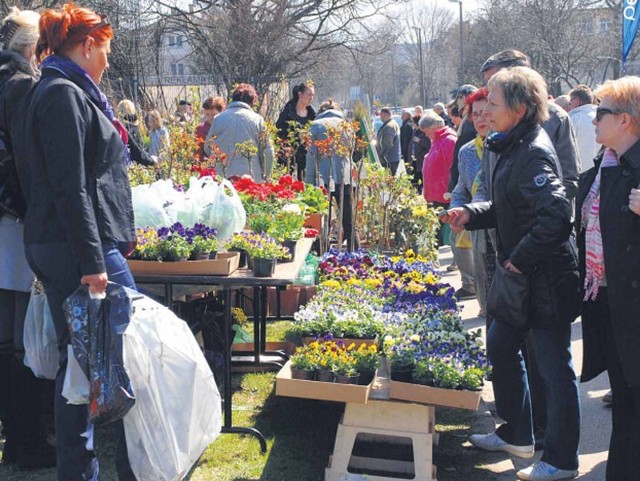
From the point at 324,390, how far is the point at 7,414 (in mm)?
1566

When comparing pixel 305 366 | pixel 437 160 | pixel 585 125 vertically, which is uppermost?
pixel 585 125

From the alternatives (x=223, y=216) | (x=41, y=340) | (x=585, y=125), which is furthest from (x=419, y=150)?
(x=41, y=340)

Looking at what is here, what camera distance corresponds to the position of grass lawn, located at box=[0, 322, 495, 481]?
154 inches

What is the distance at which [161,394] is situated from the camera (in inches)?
125

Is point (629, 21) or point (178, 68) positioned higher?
point (178, 68)

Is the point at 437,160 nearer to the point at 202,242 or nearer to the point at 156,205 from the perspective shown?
the point at 156,205

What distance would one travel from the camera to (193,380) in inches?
128

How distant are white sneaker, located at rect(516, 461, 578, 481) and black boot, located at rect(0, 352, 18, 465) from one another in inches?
93.6

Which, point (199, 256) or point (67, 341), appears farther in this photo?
point (199, 256)

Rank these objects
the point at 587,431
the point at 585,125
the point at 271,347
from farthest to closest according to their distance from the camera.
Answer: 1. the point at 585,125
2. the point at 271,347
3. the point at 587,431

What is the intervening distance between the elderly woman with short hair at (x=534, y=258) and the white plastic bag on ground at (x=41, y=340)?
1.90 m

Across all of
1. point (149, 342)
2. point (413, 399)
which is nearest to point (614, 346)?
point (413, 399)

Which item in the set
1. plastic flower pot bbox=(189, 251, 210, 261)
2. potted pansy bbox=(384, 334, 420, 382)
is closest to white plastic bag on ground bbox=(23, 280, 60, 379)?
plastic flower pot bbox=(189, 251, 210, 261)

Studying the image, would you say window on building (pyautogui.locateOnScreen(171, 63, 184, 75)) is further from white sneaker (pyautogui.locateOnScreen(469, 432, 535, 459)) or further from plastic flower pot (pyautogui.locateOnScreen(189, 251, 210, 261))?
white sneaker (pyautogui.locateOnScreen(469, 432, 535, 459))
